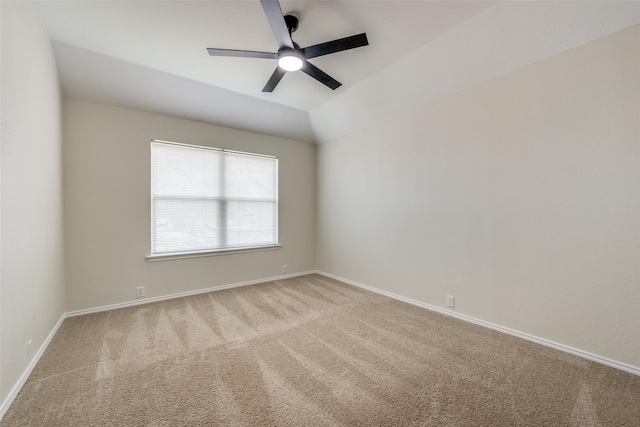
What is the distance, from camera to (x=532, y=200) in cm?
244

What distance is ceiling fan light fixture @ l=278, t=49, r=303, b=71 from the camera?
213 centimetres

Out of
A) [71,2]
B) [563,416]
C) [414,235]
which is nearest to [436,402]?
[563,416]

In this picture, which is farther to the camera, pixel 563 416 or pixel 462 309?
pixel 462 309

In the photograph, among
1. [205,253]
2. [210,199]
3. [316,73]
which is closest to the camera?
[316,73]

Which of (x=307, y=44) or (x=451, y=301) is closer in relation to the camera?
(x=307, y=44)

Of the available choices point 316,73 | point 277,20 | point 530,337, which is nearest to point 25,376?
point 277,20

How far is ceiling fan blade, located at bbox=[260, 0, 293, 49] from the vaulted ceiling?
336mm

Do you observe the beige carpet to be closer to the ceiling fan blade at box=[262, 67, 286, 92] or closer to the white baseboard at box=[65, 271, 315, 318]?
the white baseboard at box=[65, 271, 315, 318]

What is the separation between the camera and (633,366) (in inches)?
76.8

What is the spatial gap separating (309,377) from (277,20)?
259 centimetres

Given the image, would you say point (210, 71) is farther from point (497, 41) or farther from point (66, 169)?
point (497, 41)

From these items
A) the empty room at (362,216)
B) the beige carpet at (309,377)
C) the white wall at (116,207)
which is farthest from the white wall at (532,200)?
the white wall at (116,207)

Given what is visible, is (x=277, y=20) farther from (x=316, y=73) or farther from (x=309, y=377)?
(x=309, y=377)

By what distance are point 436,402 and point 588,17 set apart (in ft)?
9.98
